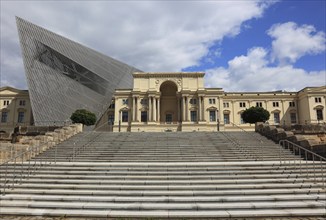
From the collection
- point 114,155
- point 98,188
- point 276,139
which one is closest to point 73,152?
point 114,155

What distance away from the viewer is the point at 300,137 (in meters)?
16.6

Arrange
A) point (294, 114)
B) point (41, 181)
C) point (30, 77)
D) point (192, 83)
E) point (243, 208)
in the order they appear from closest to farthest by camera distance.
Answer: point (243, 208)
point (41, 181)
point (30, 77)
point (192, 83)
point (294, 114)

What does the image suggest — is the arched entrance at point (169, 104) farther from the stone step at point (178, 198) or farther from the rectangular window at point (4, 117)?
the stone step at point (178, 198)

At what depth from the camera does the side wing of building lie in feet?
129

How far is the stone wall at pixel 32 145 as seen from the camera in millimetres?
14039

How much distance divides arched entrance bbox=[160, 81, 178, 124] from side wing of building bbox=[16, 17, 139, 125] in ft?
31.7

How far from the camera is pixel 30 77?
128 feet

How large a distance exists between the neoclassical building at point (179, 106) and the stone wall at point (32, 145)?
24.5 meters

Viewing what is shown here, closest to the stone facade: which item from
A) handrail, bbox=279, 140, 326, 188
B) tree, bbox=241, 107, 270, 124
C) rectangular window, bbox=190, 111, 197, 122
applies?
rectangular window, bbox=190, 111, 197, 122

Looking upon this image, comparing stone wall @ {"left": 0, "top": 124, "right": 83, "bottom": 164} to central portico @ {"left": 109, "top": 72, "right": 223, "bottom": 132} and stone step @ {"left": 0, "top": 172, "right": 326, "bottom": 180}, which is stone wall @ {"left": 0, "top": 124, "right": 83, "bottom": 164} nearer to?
stone step @ {"left": 0, "top": 172, "right": 326, "bottom": 180}

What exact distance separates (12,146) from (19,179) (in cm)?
531

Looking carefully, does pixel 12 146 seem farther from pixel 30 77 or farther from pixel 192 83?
pixel 192 83

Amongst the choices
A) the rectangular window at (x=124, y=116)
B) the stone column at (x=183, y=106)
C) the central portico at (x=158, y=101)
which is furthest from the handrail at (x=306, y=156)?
the rectangular window at (x=124, y=116)

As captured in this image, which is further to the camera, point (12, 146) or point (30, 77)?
point (30, 77)
